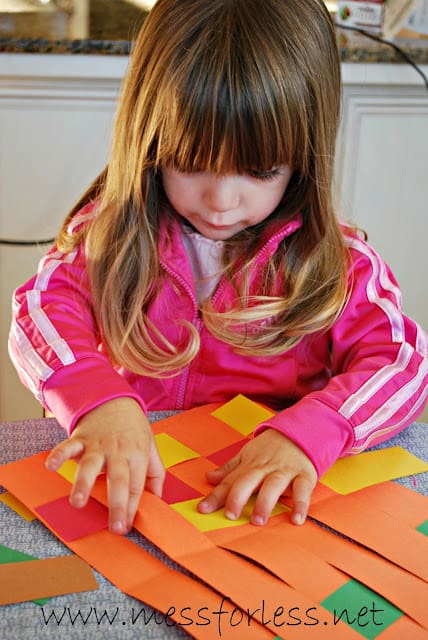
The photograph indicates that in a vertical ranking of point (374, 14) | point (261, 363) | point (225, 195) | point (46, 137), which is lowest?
point (261, 363)

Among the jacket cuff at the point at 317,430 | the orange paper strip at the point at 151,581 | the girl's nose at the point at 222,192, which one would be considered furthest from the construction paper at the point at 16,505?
the girl's nose at the point at 222,192

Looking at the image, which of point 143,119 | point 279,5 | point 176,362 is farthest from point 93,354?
point 279,5

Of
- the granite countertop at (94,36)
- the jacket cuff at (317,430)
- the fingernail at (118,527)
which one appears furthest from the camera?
the granite countertop at (94,36)

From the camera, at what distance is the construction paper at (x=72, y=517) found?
1.97 feet

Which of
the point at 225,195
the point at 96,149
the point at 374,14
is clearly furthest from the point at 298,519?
the point at 374,14

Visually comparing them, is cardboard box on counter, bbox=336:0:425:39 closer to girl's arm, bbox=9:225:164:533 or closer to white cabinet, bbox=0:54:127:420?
white cabinet, bbox=0:54:127:420

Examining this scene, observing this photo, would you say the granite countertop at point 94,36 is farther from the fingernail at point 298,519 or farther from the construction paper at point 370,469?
the fingernail at point 298,519

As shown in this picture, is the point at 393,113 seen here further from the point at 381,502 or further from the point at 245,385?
the point at 381,502

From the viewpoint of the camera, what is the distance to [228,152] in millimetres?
768

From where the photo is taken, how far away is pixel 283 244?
0.92m

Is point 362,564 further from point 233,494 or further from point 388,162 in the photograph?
point 388,162

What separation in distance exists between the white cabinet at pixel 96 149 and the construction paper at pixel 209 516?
92cm

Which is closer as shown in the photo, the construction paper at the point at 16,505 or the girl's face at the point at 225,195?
the construction paper at the point at 16,505

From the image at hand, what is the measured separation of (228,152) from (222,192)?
4cm
